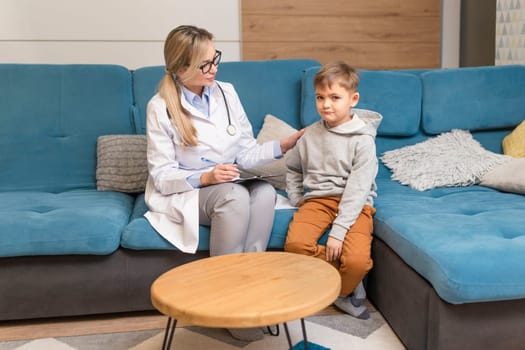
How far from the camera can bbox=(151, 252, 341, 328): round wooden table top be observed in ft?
3.75

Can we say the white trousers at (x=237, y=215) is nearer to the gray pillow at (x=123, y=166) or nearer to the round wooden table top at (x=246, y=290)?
the round wooden table top at (x=246, y=290)

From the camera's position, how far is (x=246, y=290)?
4.11 ft

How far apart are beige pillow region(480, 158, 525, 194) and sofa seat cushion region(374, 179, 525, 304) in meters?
0.03

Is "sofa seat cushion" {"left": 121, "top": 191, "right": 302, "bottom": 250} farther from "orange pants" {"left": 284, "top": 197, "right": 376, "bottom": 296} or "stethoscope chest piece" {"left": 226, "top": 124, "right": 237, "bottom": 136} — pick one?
"stethoscope chest piece" {"left": 226, "top": 124, "right": 237, "bottom": 136}

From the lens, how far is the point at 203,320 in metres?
1.14

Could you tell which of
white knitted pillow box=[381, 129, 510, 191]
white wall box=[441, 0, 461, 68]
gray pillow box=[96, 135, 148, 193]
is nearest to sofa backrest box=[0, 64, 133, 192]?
gray pillow box=[96, 135, 148, 193]

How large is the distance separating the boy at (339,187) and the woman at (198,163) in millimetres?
128

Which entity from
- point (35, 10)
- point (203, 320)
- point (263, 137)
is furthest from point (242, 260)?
point (35, 10)

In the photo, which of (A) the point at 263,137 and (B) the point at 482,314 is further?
(A) the point at 263,137

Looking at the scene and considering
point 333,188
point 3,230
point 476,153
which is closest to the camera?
point 3,230

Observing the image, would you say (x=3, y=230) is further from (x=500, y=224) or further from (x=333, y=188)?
(x=500, y=224)

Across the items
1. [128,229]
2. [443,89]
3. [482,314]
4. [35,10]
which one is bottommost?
[482,314]

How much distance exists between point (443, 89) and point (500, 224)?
964mm

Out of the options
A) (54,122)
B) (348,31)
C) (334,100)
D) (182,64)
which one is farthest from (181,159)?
(348,31)
